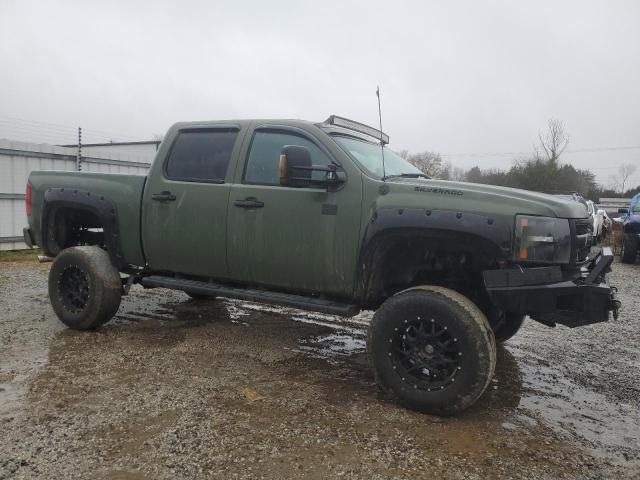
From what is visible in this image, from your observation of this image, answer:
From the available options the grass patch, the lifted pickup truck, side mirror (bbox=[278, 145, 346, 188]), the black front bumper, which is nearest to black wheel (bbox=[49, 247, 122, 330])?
the lifted pickup truck

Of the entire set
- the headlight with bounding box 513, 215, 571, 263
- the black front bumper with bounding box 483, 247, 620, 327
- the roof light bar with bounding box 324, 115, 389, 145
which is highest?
the roof light bar with bounding box 324, 115, 389, 145

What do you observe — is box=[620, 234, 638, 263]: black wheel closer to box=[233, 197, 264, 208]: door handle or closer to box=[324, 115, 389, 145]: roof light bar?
box=[324, 115, 389, 145]: roof light bar

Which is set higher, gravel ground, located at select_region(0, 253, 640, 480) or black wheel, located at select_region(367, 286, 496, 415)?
black wheel, located at select_region(367, 286, 496, 415)

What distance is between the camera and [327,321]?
5855 millimetres

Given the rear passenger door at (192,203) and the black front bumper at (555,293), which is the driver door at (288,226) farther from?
the black front bumper at (555,293)

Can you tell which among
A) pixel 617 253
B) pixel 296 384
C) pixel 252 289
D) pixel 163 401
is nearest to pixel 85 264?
pixel 252 289

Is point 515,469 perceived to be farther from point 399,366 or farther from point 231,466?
point 231,466

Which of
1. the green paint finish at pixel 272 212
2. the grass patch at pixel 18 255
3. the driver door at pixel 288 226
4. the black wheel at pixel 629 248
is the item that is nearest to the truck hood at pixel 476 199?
the green paint finish at pixel 272 212

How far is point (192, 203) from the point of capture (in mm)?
4551

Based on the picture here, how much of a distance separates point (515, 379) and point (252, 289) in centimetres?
226

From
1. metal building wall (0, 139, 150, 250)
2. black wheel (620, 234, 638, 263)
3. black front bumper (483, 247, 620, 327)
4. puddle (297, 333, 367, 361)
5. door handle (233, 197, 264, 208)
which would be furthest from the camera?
black wheel (620, 234, 638, 263)

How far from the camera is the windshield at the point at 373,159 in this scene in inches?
159

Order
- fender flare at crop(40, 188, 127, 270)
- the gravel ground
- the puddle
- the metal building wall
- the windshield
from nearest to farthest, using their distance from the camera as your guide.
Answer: the gravel ground, the windshield, the puddle, fender flare at crop(40, 188, 127, 270), the metal building wall

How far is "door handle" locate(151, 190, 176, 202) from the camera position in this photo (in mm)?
4648
